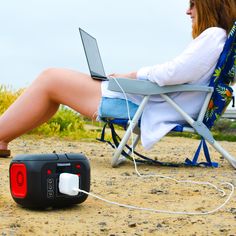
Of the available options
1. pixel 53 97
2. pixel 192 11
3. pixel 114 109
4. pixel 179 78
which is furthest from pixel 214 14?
pixel 53 97

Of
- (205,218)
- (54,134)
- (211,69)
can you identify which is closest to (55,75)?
(211,69)

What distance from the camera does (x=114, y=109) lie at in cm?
501

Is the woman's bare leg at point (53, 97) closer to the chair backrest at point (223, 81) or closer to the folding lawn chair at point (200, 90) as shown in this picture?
the folding lawn chair at point (200, 90)

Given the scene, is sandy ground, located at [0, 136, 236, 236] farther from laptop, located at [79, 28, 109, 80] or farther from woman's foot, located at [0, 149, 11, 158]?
laptop, located at [79, 28, 109, 80]

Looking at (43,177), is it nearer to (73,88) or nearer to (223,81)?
(73,88)

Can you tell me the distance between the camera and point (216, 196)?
369 cm

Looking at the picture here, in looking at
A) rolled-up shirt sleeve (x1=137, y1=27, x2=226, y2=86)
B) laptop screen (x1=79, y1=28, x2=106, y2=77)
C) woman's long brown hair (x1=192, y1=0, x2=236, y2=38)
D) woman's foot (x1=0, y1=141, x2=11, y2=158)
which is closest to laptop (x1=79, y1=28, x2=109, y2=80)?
laptop screen (x1=79, y1=28, x2=106, y2=77)

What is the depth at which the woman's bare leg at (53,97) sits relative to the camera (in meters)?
5.07

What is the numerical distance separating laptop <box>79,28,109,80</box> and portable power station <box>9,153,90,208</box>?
2079mm

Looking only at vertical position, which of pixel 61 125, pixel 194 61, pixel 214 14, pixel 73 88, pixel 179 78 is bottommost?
pixel 61 125

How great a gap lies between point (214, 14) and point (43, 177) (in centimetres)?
251

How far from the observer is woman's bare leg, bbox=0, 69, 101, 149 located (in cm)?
507

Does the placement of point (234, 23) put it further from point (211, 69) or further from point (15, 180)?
point (15, 180)

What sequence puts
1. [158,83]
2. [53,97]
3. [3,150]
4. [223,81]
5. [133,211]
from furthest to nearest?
[3,150]
[53,97]
[223,81]
[158,83]
[133,211]
